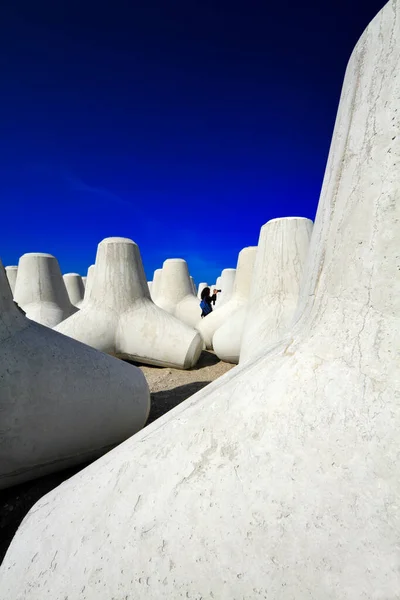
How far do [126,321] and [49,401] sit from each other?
7.13 feet

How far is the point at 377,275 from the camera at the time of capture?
1.88 feet

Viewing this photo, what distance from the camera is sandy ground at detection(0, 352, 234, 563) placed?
1.24 m

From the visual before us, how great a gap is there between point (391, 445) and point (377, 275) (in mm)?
306

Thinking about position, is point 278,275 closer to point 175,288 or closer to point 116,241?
point 116,241

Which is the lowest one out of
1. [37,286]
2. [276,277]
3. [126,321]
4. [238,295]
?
[126,321]

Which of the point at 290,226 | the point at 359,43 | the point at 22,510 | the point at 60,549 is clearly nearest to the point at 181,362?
the point at 290,226

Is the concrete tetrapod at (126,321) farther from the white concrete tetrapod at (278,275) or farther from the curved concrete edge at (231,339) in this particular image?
the white concrete tetrapod at (278,275)

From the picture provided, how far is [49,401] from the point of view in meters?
1.26

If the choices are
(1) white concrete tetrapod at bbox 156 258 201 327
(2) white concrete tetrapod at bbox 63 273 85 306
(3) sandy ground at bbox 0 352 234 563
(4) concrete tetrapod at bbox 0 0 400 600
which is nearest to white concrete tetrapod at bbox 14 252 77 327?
(1) white concrete tetrapod at bbox 156 258 201 327

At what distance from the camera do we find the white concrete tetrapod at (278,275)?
2.41 m

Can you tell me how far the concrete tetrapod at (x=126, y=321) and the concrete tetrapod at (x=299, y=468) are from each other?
257cm

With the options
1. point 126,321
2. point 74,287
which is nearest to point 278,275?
point 126,321

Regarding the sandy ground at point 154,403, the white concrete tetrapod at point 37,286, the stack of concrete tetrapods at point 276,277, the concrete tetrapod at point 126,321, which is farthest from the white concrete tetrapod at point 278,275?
the white concrete tetrapod at point 37,286

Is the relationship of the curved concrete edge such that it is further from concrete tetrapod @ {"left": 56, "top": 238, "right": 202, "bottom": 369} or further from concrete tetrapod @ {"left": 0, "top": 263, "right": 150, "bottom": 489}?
concrete tetrapod @ {"left": 0, "top": 263, "right": 150, "bottom": 489}
